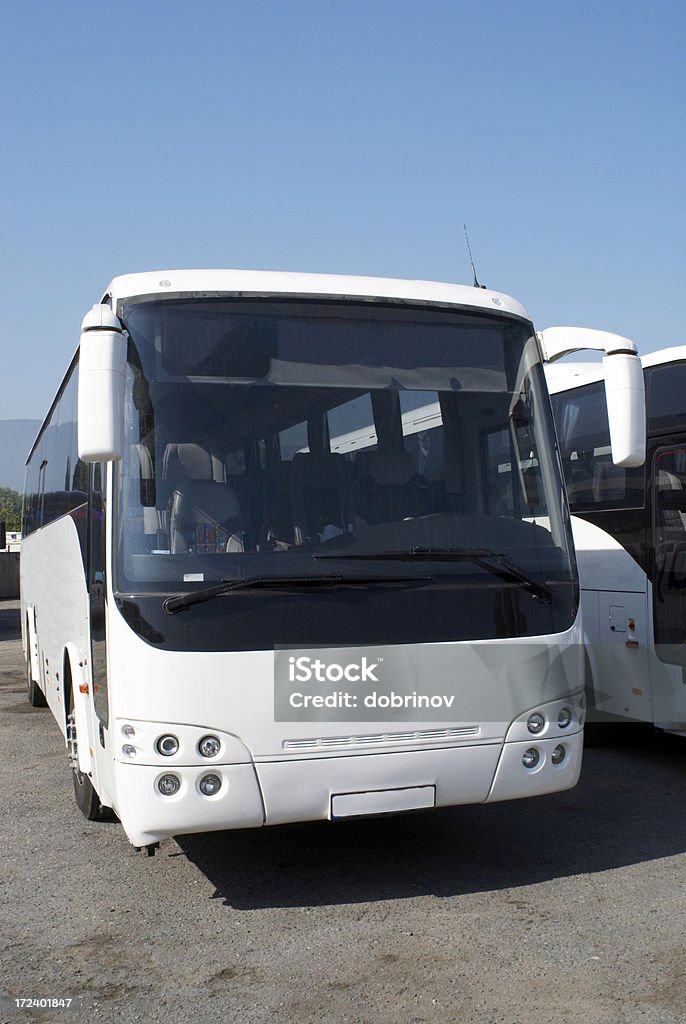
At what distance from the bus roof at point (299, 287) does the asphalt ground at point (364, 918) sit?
3126 millimetres

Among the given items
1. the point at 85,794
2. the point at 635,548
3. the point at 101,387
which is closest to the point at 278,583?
the point at 101,387

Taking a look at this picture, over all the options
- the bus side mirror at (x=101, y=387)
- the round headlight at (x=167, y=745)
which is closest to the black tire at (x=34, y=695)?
the round headlight at (x=167, y=745)

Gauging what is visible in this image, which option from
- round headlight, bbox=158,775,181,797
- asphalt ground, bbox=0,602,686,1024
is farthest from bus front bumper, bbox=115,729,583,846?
asphalt ground, bbox=0,602,686,1024

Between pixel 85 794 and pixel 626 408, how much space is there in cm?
418

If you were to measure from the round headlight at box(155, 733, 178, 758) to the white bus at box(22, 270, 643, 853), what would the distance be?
11 millimetres

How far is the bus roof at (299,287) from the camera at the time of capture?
5598mm

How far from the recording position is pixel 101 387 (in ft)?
16.4

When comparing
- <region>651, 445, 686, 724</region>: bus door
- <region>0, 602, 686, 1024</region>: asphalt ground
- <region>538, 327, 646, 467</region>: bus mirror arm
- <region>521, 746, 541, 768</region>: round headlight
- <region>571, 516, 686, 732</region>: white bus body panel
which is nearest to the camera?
<region>0, 602, 686, 1024</region>: asphalt ground

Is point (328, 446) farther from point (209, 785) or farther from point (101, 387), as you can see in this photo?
point (209, 785)

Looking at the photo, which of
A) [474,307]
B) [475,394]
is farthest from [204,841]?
[474,307]

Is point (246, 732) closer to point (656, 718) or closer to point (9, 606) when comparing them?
point (656, 718)

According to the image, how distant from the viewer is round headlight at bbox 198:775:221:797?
5.06 metres

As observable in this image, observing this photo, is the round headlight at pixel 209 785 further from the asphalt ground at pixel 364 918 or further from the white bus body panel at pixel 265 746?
the asphalt ground at pixel 364 918

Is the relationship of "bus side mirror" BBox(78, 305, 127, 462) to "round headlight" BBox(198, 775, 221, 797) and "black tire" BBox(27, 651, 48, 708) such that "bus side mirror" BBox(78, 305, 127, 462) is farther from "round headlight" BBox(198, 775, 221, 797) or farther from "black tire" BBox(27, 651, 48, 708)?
"black tire" BBox(27, 651, 48, 708)
